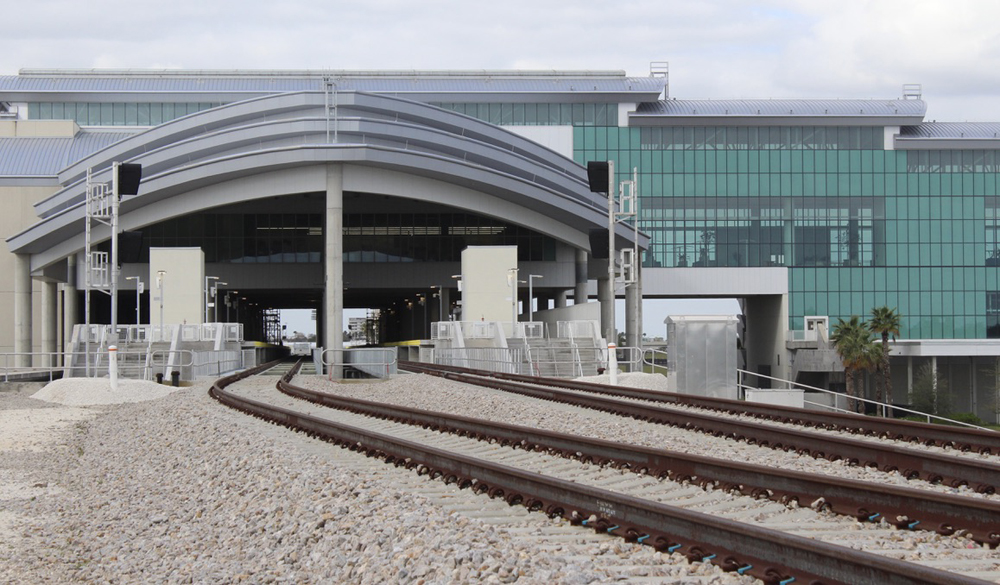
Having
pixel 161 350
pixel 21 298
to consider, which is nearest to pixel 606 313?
pixel 161 350

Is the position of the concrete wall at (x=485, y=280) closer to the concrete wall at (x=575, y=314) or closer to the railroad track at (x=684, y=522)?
the concrete wall at (x=575, y=314)

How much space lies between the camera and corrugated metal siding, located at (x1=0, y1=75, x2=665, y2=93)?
3334 inches

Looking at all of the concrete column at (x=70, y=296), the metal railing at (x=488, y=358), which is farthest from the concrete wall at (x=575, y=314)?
the concrete column at (x=70, y=296)

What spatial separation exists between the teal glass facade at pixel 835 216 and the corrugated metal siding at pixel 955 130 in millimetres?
1340

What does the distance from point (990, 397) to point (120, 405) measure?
205 ft

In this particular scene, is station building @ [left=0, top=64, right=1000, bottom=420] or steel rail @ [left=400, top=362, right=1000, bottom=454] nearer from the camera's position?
steel rail @ [left=400, top=362, right=1000, bottom=454]

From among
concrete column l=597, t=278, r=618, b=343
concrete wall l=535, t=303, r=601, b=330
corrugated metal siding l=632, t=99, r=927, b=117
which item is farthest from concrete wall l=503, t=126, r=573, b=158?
concrete wall l=535, t=303, r=601, b=330

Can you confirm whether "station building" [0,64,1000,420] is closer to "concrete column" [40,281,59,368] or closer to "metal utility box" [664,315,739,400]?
"concrete column" [40,281,59,368]

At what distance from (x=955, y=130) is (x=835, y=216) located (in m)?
12.1

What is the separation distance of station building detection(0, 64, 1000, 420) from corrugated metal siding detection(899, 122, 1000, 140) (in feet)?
0.86

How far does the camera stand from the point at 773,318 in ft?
267

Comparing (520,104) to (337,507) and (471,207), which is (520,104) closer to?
(471,207)

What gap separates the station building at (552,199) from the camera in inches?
2475

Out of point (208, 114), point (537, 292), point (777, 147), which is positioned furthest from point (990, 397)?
point (208, 114)
